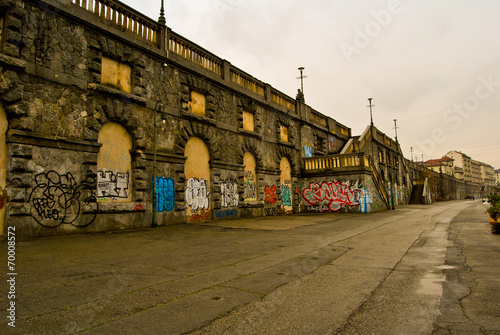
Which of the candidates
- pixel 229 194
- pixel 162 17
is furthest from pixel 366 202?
pixel 162 17

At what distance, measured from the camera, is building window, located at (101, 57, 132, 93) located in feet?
39.2

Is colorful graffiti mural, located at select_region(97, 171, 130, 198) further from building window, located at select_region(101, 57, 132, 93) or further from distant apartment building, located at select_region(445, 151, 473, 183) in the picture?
distant apartment building, located at select_region(445, 151, 473, 183)

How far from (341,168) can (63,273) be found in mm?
19534

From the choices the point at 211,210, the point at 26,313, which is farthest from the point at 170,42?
the point at 26,313

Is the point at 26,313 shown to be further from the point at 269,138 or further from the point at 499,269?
the point at 269,138

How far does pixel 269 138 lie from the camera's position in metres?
21.4

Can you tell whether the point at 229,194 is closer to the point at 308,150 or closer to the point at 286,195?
the point at 286,195

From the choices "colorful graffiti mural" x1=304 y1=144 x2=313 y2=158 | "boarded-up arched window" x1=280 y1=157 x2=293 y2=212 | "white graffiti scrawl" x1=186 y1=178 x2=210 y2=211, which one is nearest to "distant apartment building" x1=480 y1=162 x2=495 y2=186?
"colorful graffiti mural" x1=304 y1=144 x2=313 y2=158

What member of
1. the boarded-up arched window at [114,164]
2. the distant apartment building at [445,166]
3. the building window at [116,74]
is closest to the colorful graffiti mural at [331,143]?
the building window at [116,74]

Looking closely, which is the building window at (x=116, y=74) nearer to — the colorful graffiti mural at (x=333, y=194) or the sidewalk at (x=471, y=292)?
the sidewalk at (x=471, y=292)

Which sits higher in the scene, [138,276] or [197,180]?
[197,180]

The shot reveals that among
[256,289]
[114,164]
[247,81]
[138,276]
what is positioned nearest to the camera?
[256,289]

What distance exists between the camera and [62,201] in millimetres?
9938

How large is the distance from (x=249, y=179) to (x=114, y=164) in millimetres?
8827
